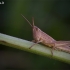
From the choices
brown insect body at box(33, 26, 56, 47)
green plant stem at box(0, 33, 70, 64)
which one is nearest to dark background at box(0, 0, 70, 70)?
brown insect body at box(33, 26, 56, 47)

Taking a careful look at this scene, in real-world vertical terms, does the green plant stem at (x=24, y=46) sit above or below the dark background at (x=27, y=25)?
below

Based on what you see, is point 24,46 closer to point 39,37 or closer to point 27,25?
point 39,37

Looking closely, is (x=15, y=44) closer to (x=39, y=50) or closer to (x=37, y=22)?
(x=39, y=50)

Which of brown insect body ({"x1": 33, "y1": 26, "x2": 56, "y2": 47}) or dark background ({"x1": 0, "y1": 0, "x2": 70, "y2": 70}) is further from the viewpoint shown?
dark background ({"x1": 0, "y1": 0, "x2": 70, "y2": 70})

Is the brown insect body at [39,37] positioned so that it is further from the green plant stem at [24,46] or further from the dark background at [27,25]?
the green plant stem at [24,46]

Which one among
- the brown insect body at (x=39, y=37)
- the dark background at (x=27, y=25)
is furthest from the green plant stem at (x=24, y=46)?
the dark background at (x=27, y=25)

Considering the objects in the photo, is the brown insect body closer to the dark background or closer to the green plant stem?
the dark background

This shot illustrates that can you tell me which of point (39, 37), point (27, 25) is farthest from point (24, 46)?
point (27, 25)

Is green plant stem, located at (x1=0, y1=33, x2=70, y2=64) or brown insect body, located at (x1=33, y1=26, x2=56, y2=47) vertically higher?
brown insect body, located at (x1=33, y1=26, x2=56, y2=47)

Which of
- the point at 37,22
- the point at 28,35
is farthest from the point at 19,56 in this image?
the point at 37,22
